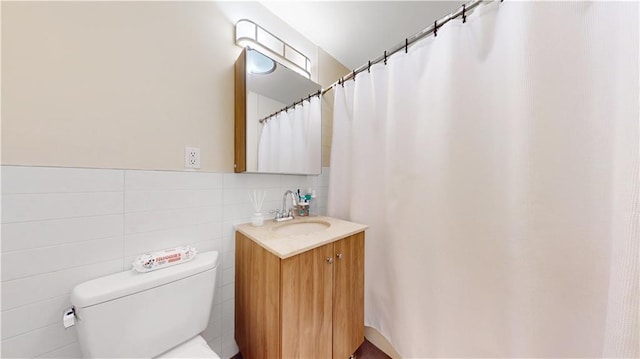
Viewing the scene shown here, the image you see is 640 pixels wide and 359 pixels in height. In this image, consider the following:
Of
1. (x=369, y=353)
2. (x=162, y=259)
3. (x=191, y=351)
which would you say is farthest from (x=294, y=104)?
(x=369, y=353)

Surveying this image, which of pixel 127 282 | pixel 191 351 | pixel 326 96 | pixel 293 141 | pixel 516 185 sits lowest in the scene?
pixel 191 351

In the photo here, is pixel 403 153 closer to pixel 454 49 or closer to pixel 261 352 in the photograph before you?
pixel 454 49

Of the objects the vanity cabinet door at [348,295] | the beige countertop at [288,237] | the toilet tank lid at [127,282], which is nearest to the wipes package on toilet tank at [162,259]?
the toilet tank lid at [127,282]

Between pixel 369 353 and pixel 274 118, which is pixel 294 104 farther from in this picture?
pixel 369 353

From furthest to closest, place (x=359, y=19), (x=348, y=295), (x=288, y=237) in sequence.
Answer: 1. (x=359, y=19)
2. (x=348, y=295)
3. (x=288, y=237)

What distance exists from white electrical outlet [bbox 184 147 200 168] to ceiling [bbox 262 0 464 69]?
1052 millimetres

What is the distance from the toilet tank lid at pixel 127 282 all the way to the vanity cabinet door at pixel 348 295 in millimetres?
603

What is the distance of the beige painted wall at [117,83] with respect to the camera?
644mm

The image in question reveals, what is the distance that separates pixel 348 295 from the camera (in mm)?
1062

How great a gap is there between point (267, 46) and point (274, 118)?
45 centimetres

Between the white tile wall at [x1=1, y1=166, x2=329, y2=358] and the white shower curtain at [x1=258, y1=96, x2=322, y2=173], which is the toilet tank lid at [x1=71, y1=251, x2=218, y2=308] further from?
the white shower curtain at [x1=258, y1=96, x2=322, y2=173]

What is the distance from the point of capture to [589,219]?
2.06 feet

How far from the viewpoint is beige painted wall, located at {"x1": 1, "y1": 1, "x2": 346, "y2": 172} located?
2.11ft

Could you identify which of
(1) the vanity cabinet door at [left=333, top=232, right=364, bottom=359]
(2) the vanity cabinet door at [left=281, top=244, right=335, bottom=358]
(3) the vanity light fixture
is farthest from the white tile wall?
(3) the vanity light fixture
